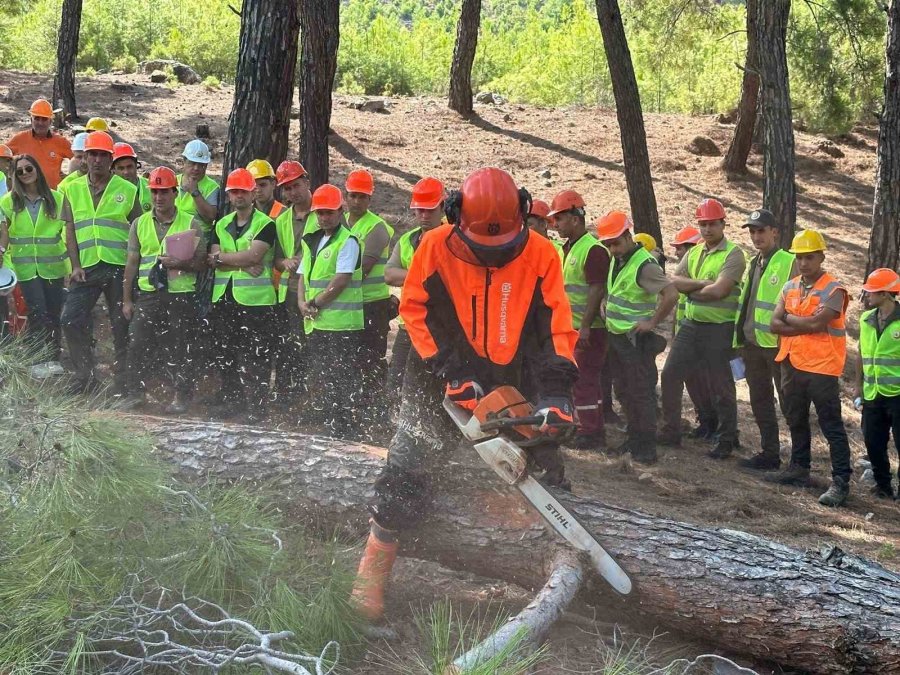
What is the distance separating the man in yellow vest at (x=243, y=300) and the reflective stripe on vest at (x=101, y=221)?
2.84 ft

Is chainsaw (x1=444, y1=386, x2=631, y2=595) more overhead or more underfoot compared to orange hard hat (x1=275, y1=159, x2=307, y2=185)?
more underfoot

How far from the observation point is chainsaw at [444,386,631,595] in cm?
409

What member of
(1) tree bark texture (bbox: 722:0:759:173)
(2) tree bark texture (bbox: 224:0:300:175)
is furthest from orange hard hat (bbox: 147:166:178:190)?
(1) tree bark texture (bbox: 722:0:759:173)

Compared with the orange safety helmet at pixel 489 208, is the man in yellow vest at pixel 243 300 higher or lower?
lower

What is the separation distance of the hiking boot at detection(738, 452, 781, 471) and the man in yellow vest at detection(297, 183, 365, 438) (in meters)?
3.07

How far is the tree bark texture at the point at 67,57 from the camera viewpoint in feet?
46.1

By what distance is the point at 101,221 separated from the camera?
26.5ft

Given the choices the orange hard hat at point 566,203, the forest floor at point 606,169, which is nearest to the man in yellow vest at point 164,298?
the forest floor at point 606,169

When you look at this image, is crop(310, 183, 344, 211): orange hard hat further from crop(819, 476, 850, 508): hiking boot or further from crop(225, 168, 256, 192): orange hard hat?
crop(819, 476, 850, 508): hiking boot

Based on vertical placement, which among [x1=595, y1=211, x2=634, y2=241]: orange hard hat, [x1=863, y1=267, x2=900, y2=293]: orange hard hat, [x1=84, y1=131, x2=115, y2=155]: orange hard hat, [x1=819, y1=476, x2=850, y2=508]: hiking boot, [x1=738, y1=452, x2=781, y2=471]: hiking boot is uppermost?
[x1=84, y1=131, x2=115, y2=155]: orange hard hat

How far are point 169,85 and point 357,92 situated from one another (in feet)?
15.8

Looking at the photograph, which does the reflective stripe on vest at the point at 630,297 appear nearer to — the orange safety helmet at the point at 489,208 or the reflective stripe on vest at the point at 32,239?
the orange safety helmet at the point at 489,208

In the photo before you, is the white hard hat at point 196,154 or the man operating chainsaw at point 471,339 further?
the white hard hat at point 196,154

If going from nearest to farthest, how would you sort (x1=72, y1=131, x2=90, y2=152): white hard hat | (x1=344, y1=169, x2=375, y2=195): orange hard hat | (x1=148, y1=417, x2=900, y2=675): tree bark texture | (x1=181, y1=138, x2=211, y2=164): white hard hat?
(x1=148, y1=417, x2=900, y2=675): tree bark texture < (x1=344, y1=169, x2=375, y2=195): orange hard hat < (x1=181, y1=138, x2=211, y2=164): white hard hat < (x1=72, y1=131, x2=90, y2=152): white hard hat
